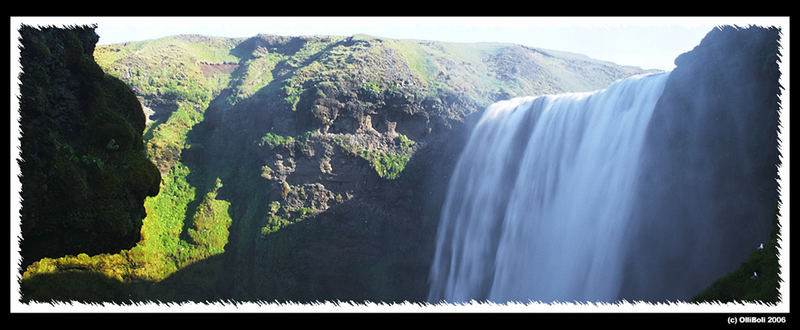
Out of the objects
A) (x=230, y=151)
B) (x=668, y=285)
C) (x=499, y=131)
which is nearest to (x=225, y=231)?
(x=230, y=151)

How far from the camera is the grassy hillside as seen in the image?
2603 centimetres

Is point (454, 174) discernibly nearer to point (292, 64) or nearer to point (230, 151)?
point (230, 151)

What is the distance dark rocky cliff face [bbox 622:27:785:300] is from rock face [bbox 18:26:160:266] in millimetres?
14689

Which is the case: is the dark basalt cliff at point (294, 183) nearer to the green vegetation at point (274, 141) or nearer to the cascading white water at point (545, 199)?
the green vegetation at point (274, 141)

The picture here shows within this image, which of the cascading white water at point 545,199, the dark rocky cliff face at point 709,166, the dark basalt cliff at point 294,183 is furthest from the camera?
the dark basalt cliff at point 294,183

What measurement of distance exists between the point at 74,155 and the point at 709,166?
1623 cm

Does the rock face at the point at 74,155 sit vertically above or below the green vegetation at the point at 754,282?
above

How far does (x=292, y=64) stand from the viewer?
3809 centimetres

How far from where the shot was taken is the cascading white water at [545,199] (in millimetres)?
15828

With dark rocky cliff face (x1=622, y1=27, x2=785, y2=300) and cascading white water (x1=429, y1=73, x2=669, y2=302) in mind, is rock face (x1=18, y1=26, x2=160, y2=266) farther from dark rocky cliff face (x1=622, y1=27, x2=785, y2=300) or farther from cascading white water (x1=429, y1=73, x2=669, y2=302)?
dark rocky cliff face (x1=622, y1=27, x2=785, y2=300)

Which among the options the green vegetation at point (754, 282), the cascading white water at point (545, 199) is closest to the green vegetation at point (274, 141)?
the cascading white water at point (545, 199)

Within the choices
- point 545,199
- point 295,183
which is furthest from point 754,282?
point 295,183

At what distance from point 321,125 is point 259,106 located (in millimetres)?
7043

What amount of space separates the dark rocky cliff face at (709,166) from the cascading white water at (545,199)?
0.89 m
